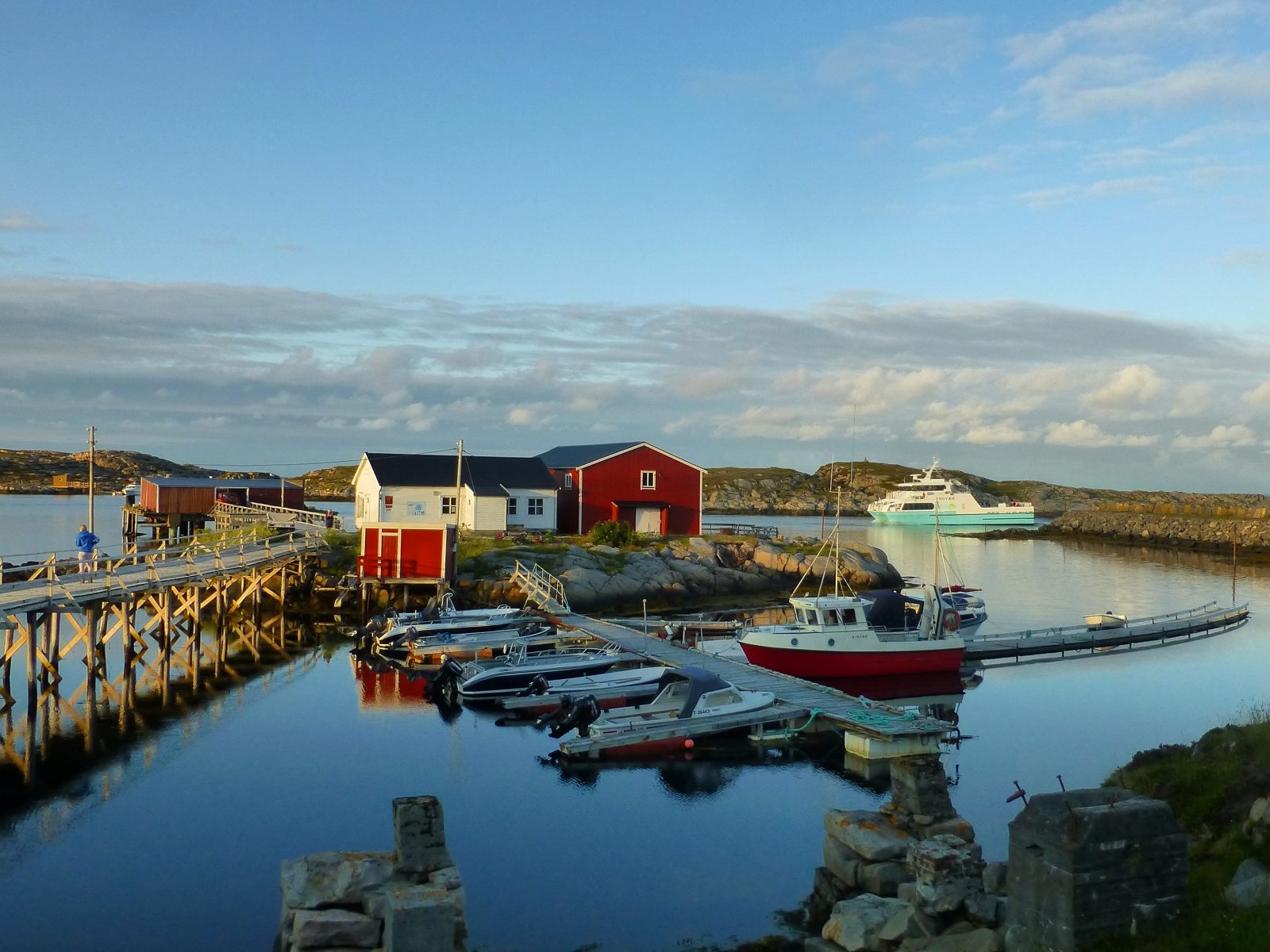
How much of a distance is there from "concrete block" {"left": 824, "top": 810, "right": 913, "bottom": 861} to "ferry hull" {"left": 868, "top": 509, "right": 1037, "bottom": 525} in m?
136

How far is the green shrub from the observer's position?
57.4m

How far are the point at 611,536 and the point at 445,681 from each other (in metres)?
27.0

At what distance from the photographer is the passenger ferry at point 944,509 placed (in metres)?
151

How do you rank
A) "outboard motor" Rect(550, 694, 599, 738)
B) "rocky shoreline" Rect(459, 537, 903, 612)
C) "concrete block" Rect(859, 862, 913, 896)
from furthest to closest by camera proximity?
"rocky shoreline" Rect(459, 537, 903, 612), "outboard motor" Rect(550, 694, 599, 738), "concrete block" Rect(859, 862, 913, 896)

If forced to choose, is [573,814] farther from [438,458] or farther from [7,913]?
[438,458]

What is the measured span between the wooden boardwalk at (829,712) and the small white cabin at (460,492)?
84.3 ft

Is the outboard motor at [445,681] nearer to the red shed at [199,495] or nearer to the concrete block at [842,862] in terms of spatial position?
the concrete block at [842,862]

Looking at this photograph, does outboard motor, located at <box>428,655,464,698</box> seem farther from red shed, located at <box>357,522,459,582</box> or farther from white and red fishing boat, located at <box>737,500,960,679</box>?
red shed, located at <box>357,522,459,582</box>

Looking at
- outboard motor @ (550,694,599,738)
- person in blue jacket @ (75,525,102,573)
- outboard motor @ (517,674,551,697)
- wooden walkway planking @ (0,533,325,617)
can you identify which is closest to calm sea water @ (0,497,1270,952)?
outboard motor @ (550,694,599,738)

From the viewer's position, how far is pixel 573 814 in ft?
68.3

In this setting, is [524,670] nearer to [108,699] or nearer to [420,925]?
[108,699]

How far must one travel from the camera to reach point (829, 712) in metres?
26.2

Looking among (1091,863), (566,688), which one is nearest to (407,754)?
(566,688)

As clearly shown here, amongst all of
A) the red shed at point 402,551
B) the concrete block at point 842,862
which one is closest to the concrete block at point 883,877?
the concrete block at point 842,862
